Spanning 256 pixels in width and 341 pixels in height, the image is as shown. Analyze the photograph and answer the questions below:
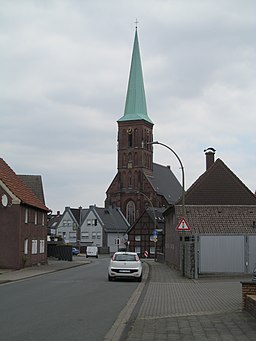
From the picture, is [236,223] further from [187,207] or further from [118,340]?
[118,340]

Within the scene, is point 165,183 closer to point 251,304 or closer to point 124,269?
point 124,269

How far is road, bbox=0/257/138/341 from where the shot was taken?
35.0 ft

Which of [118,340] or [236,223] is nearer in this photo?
[118,340]

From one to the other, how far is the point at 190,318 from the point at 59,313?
3.28m

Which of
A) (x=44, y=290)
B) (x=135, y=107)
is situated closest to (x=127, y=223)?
(x=135, y=107)

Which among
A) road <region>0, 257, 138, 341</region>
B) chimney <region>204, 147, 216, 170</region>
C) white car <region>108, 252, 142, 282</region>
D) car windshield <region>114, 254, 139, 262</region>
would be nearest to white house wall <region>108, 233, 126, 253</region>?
chimney <region>204, 147, 216, 170</region>

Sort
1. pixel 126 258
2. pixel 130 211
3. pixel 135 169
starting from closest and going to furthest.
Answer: pixel 126 258 → pixel 130 211 → pixel 135 169

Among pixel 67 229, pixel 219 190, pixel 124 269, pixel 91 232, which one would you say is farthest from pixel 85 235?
pixel 124 269

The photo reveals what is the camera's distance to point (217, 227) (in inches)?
1414

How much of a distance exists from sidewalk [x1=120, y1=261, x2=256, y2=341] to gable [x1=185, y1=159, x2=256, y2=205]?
2051 centimetres

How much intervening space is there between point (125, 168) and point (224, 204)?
284 feet

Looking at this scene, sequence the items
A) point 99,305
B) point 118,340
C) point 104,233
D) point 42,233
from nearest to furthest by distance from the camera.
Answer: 1. point 118,340
2. point 99,305
3. point 42,233
4. point 104,233

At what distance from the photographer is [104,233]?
115 metres

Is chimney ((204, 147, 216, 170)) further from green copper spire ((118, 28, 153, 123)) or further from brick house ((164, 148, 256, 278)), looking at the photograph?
green copper spire ((118, 28, 153, 123))
